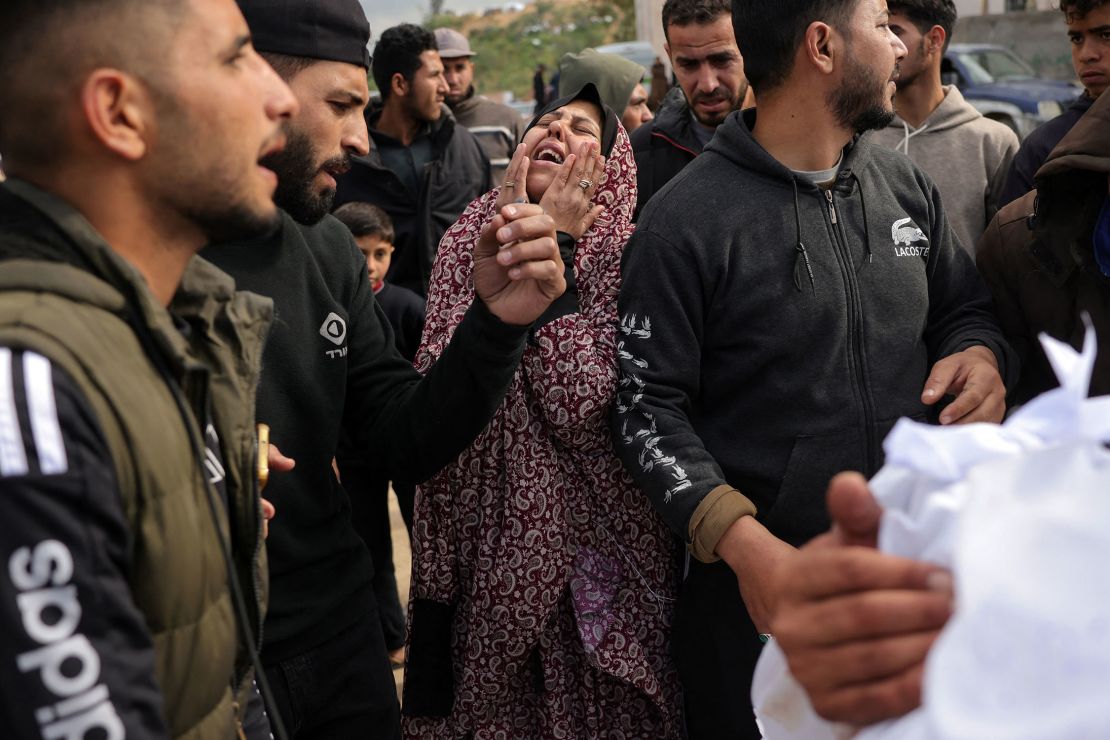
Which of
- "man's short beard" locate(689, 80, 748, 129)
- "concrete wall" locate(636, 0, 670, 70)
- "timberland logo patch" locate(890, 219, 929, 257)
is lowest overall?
"concrete wall" locate(636, 0, 670, 70)

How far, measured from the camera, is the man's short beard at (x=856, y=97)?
271 cm

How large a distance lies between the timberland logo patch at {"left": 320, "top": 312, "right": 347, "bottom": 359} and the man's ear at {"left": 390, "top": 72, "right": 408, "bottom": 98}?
3628mm

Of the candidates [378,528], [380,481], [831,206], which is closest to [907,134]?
[831,206]

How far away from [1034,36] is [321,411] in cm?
1990

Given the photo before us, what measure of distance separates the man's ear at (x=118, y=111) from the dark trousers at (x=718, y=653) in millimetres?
1702

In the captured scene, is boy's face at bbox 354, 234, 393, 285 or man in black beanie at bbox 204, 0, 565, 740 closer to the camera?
man in black beanie at bbox 204, 0, 565, 740

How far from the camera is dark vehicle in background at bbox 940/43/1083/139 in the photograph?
13.1 metres

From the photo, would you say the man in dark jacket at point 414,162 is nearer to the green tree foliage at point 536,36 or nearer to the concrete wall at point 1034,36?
the concrete wall at point 1034,36

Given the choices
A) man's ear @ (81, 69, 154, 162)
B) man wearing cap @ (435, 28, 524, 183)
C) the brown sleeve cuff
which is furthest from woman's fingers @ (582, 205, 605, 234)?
man wearing cap @ (435, 28, 524, 183)

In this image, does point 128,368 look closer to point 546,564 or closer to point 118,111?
point 118,111

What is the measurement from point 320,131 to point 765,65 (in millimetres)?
1070

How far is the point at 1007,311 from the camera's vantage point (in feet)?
9.64

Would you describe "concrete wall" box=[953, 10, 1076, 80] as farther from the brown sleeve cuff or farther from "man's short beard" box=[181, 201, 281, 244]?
"man's short beard" box=[181, 201, 281, 244]

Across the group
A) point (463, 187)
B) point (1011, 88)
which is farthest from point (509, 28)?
point (463, 187)
